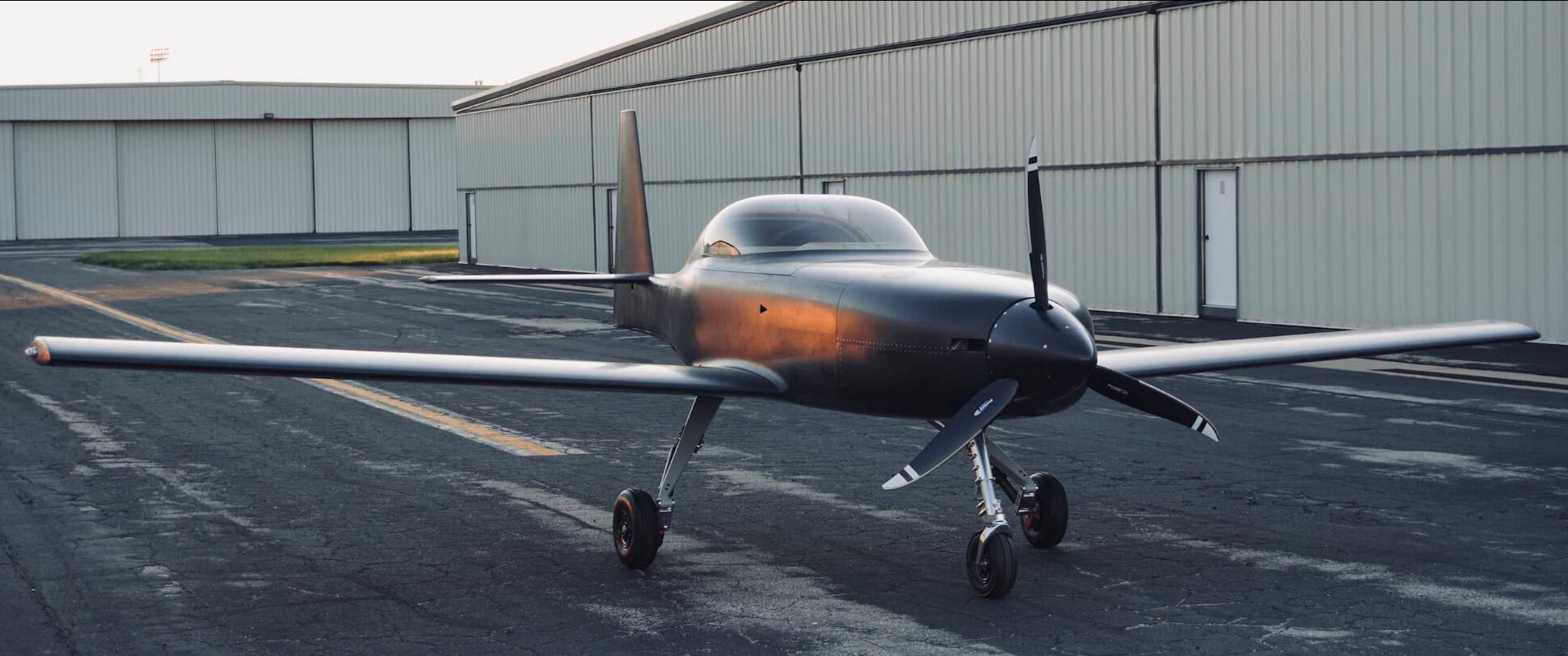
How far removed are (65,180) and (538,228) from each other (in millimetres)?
38339

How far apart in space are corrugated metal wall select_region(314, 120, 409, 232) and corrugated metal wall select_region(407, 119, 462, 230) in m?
0.48

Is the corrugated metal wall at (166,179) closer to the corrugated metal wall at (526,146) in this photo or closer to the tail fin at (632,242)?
the corrugated metal wall at (526,146)

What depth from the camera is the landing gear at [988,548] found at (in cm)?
753

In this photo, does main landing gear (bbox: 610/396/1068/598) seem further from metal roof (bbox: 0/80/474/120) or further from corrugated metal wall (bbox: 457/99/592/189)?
metal roof (bbox: 0/80/474/120)

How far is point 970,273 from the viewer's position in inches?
303

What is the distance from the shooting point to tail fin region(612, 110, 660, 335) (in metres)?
10.4

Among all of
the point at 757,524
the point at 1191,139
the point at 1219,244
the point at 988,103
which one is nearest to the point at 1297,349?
the point at 757,524

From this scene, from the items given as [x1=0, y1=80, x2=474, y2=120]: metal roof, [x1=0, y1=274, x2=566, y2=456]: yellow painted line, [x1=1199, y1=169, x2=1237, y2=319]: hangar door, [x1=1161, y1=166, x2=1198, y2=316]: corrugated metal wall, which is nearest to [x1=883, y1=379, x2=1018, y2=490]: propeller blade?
[x1=0, y1=274, x2=566, y2=456]: yellow painted line

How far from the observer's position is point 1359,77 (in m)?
22.9

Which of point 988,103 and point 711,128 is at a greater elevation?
point 711,128

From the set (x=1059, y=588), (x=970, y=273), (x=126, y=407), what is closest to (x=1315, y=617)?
(x=1059, y=588)

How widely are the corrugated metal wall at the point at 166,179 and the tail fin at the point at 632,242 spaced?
235 ft

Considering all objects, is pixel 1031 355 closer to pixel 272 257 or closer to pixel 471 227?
pixel 471 227

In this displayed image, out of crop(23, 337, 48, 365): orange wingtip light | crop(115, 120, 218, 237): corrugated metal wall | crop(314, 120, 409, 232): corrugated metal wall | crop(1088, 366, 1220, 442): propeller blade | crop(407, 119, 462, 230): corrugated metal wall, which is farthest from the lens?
crop(407, 119, 462, 230): corrugated metal wall
